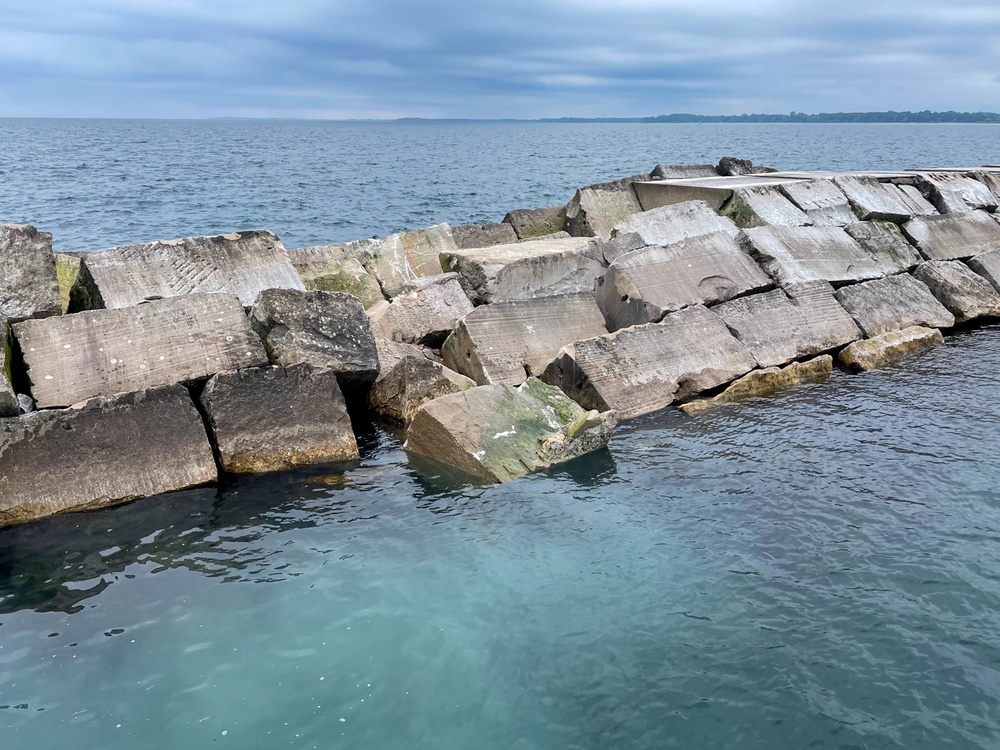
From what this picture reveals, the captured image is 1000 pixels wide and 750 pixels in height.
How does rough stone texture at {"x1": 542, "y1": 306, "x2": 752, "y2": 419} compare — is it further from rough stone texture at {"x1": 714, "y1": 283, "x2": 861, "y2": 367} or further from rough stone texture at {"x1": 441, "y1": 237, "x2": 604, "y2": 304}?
rough stone texture at {"x1": 441, "y1": 237, "x2": 604, "y2": 304}

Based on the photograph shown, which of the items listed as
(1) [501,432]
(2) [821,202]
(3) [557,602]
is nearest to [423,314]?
(1) [501,432]

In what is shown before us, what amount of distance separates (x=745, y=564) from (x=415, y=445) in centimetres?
303

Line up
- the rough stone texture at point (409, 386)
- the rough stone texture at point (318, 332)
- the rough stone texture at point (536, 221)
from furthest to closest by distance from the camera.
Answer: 1. the rough stone texture at point (536, 221)
2. the rough stone texture at point (409, 386)
3. the rough stone texture at point (318, 332)

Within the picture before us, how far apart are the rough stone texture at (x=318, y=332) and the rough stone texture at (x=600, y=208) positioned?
657 cm

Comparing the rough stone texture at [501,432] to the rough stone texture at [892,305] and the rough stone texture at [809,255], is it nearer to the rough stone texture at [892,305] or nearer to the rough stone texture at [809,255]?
the rough stone texture at [809,255]

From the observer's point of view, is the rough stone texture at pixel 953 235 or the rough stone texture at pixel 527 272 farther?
the rough stone texture at pixel 953 235

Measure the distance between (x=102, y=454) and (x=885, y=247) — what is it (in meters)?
10.7

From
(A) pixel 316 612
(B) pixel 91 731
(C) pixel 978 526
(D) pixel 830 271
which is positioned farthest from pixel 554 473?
(D) pixel 830 271

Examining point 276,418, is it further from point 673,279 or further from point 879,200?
point 879,200

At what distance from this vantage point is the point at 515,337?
8484 millimetres

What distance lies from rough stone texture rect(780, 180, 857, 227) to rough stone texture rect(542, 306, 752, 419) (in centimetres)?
461

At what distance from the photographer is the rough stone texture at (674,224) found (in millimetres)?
11182

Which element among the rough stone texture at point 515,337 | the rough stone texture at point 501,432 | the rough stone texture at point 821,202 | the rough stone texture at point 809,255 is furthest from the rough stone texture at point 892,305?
the rough stone texture at point 501,432

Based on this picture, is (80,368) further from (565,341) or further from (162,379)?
(565,341)
